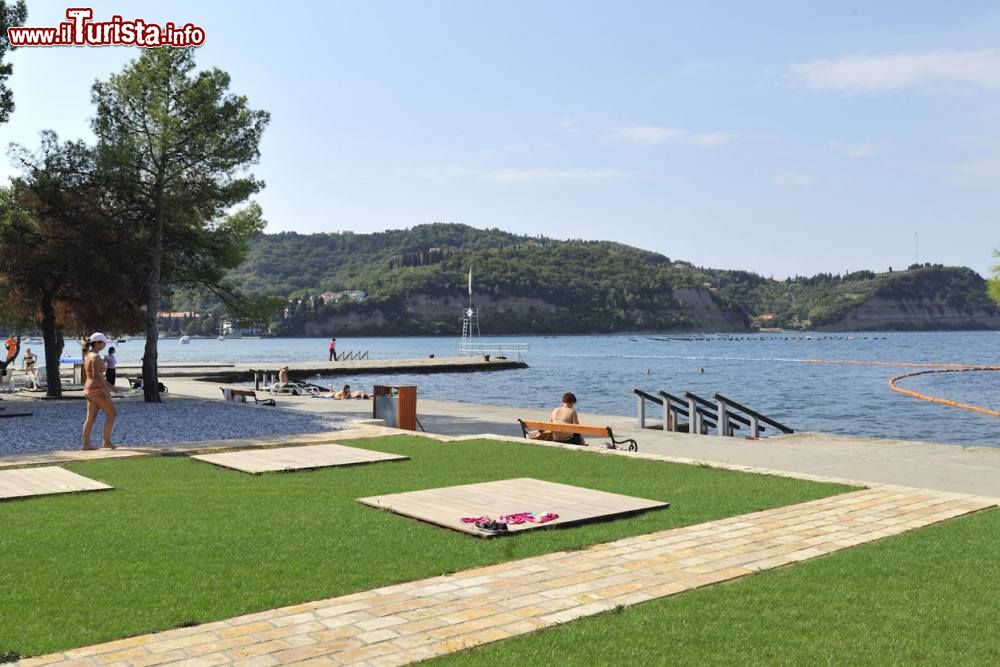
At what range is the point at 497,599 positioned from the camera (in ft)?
17.4

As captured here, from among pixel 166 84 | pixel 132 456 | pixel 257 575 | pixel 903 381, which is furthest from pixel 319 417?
pixel 903 381

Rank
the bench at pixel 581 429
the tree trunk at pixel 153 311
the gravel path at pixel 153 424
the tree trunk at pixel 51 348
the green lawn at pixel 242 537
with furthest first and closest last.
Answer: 1. the tree trunk at pixel 153 311
2. the tree trunk at pixel 51 348
3. the gravel path at pixel 153 424
4. the bench at pixel 581 429
5. the green lawn at pixel 242 537

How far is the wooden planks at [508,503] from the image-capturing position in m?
7.38

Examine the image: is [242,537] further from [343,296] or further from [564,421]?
[343,296]

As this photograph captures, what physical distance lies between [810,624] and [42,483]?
7.77 metres

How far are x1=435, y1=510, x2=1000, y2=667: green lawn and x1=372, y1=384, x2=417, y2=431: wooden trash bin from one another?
11153mm

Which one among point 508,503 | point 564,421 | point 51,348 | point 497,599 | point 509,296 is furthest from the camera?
point 509,296

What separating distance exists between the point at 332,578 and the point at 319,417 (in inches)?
540

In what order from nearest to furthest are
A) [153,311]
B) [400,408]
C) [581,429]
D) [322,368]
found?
[581,429], [400,408], [153,311], [322,368]

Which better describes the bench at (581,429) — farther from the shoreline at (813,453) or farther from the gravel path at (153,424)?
the gravel path at (153,424)

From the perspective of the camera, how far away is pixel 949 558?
20.3ft

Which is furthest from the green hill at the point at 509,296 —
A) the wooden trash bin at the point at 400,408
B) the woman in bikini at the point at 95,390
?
the woman in bikini at the point at 95,390

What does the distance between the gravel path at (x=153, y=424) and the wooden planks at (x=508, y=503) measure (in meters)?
6.73

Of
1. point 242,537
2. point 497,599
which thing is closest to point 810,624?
point 497,599
